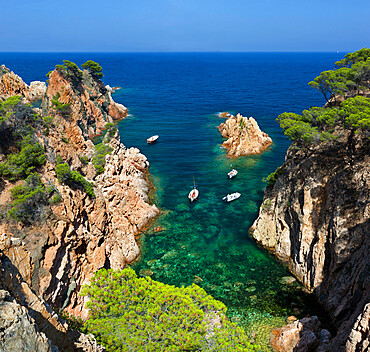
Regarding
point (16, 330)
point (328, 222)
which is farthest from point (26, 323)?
point (328, 222)

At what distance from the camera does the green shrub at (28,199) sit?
955 inches

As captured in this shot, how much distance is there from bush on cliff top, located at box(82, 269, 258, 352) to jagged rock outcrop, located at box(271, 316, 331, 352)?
884 cm

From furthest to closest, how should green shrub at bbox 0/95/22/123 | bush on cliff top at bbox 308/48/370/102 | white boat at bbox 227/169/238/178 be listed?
white boat at bbox 227/169/238/178, bush on cliff top at bbox 308/48/370/102, green shrub at bbox 0/95/22/123

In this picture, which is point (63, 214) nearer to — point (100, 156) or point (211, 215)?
point (100, 156)

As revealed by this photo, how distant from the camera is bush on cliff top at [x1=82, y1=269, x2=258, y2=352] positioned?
17.0m

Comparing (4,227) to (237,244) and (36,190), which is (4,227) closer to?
(36,190)

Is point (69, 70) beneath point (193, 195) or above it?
above

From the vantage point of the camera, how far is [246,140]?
7281cm

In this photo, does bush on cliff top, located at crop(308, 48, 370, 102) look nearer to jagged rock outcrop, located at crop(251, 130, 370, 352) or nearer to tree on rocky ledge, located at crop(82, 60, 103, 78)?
jagged rock outcrop, located at crop(251, 130, 370, 352)

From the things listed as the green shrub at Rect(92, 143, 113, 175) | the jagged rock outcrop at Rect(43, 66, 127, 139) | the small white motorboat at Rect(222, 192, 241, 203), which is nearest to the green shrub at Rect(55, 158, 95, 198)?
the green shrub at Rect(92, 143, 113, 175)

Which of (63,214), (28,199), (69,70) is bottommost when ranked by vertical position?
(63,214)

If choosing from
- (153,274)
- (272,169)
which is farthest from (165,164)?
(153,274)

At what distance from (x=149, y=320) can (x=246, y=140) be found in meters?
60.5

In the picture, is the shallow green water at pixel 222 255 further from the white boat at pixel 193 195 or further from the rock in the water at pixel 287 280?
the white boat at pixel 193 195
